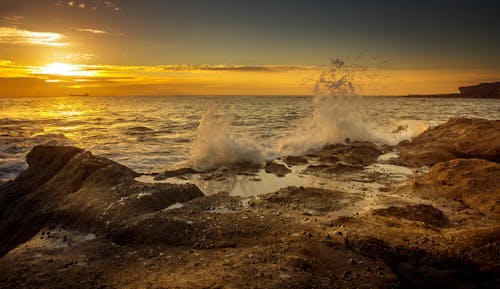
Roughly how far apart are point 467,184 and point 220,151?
7470 millimetres

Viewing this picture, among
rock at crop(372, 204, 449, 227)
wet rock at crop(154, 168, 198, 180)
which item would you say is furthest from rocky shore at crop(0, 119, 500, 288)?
wet rock at crop(154, 168, 198, 180)

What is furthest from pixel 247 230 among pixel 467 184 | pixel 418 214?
pixel 467 184

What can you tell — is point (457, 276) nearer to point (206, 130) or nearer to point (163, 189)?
point (163, 189)

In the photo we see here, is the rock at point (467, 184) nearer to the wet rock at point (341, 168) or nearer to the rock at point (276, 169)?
the wet rock at point (341, 168)

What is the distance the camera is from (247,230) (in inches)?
214

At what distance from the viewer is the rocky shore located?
416cm

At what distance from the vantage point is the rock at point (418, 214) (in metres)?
6.36

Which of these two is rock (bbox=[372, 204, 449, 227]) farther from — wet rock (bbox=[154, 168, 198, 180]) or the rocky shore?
wet rock (bbox=[154, 168, 198, 180])

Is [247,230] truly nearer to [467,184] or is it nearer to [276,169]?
[467,184]

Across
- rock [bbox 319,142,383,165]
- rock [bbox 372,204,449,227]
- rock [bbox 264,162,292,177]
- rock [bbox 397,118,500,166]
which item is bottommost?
rock [bbox 264,162,292,177]

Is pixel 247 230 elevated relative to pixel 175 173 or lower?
elevated

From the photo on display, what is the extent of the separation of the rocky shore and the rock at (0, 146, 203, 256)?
28 mm

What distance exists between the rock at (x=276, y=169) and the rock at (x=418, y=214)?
4390mm

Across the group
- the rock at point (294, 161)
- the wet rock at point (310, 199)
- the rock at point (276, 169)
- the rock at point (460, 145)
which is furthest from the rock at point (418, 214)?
the rock at point (294, 161)
